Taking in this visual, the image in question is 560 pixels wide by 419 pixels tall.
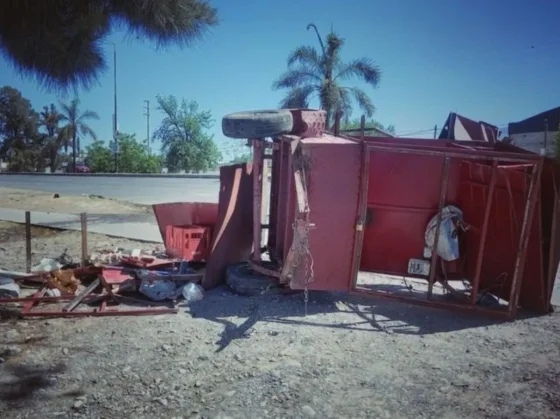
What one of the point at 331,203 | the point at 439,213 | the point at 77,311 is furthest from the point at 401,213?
the point at 77,311

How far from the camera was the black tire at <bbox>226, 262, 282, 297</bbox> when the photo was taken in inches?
205

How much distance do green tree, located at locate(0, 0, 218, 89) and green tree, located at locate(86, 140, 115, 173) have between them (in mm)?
47640

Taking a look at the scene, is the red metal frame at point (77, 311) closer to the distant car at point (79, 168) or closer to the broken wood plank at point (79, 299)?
the broken wood plank at point (79, 299)

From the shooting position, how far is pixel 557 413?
2904 mm

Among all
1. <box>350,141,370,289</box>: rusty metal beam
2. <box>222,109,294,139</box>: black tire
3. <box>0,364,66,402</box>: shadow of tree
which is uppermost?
<box>222,109,294,139</box>: black tire

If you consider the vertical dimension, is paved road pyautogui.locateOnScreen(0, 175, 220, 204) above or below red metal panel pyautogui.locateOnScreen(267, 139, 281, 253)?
below

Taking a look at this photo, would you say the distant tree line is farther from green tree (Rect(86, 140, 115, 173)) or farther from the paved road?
the paved road

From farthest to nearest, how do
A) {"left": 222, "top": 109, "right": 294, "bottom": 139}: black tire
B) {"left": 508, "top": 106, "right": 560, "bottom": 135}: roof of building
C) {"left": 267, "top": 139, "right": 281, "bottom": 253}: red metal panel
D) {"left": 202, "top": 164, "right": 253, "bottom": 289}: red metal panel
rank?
{"left": 508, "top": 106, "right": 560, "bottom": 135}: roof of building, {"left": 267, "top": 139, "right": 281, "bottom": 253}: red metal panel, {"left": 202, "top": 164, "right": 253, "bottom": 289}: red metal panel, {"left": 222, "top": 109, "right": 294, "bottom": 139}: black tire

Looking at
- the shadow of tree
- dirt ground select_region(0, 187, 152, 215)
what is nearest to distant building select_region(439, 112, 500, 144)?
the shadow of tree

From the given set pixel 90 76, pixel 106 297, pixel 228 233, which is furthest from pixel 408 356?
pixel 90 76

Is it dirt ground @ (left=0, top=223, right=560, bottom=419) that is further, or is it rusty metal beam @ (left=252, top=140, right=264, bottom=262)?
rusty metal beam @ (left=252, top=140, right=264, bottom=262)

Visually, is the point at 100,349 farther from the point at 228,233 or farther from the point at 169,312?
the point at 228,233

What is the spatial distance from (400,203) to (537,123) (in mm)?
32170

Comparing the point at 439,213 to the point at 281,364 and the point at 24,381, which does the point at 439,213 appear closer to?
the point at 281,364
